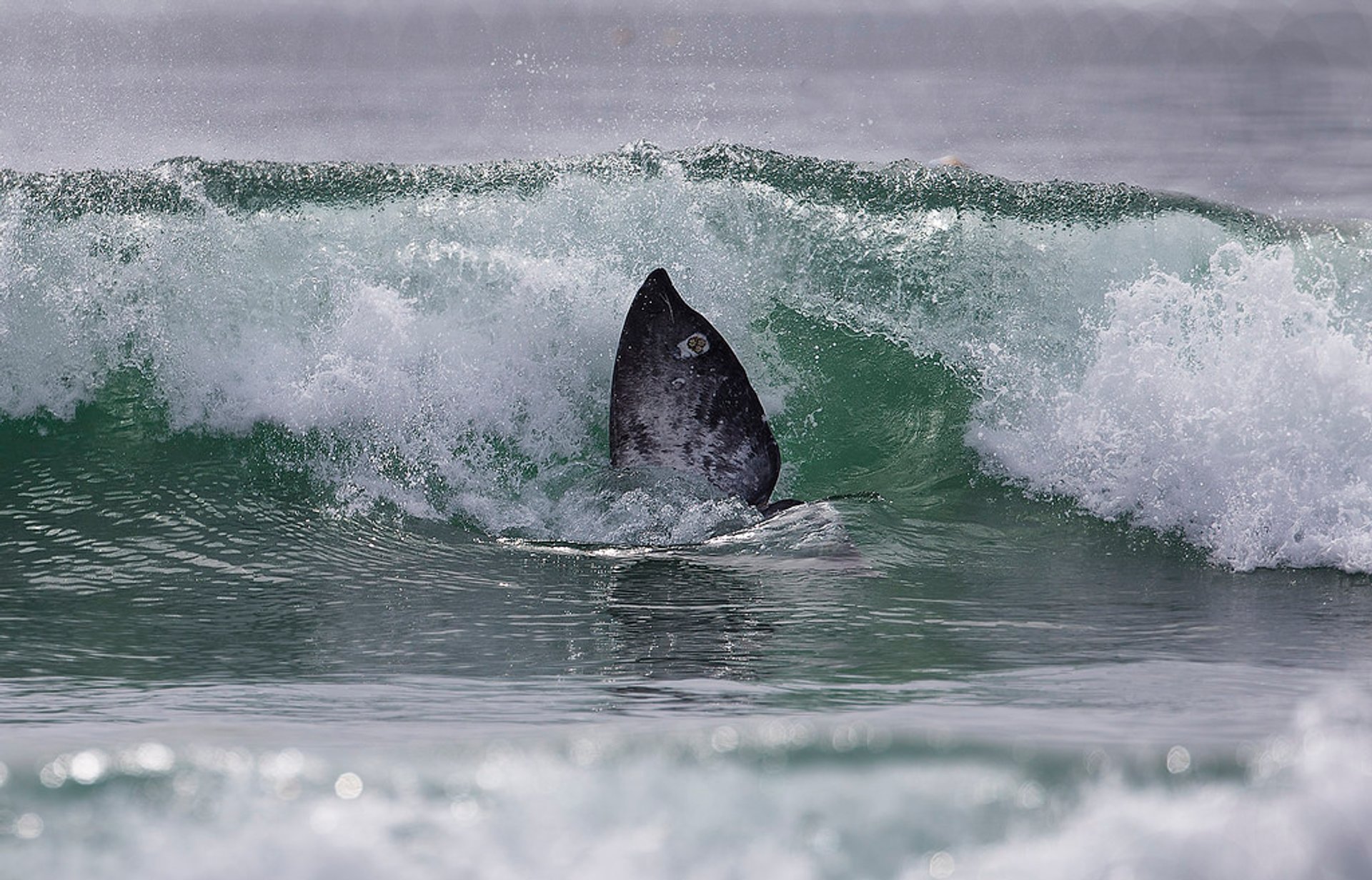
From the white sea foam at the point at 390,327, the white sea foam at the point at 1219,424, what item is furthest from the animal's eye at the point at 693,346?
the white sea foam at the point at 1219,424

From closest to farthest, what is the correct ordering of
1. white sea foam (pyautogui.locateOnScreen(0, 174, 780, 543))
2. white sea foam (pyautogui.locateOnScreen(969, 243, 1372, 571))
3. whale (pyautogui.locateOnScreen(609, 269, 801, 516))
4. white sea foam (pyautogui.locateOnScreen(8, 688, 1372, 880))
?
white sea foam (pyautogui.locateOnScreen(8, 688, 1372, 880)) → white sea foam (pyautogui.locateOnScreen(969, 243, 1372, 571)) → whale (pyautogui.locateOnScreen(609, 269, 801, 516)) → white sea foam (pyautogui.locateOnScreen(0, 174, 780, 543))

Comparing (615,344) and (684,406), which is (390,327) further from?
(684,406)

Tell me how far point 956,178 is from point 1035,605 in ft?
18.2

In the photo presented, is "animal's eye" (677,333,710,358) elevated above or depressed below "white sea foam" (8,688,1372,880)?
above

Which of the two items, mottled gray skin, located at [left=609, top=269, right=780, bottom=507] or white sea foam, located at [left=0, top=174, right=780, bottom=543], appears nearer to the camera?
mottled gray skin, located at [left=609, top=269, right=780, bottom=507]

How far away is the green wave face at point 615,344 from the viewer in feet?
22.2

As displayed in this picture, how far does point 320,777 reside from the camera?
6.37ft

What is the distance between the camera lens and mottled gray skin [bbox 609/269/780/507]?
6.71 m

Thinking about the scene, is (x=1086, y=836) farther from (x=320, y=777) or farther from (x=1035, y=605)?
(x=1035, y=605)

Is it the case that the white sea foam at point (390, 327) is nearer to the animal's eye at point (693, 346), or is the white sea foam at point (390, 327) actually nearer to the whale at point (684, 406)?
the whale at point (684, 406)

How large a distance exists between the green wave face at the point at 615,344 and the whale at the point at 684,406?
0.26 meters

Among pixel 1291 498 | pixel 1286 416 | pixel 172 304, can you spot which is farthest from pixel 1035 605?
pixel 172 304

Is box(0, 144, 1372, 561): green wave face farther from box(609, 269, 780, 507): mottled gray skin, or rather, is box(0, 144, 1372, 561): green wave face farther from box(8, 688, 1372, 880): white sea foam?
box(8, 688, 1372, 880): white sea foam

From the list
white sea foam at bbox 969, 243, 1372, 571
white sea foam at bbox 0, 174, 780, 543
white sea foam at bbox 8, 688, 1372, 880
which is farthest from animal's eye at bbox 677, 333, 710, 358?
white sea foam at bbox 8, 688, 1372, 880
